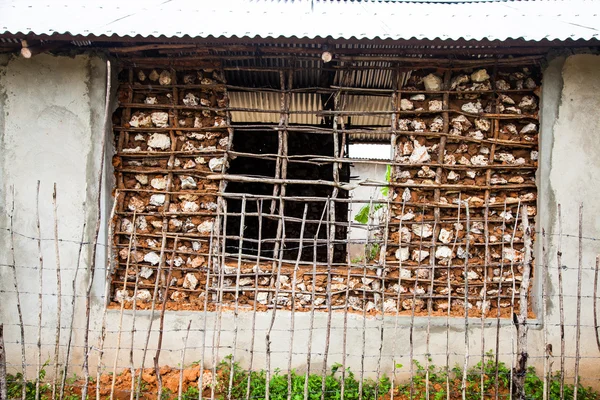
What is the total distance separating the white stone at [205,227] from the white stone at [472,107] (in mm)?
2654

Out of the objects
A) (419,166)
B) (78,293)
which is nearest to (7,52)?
(78,293)

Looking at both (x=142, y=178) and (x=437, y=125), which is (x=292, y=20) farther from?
(x=142, y=178)

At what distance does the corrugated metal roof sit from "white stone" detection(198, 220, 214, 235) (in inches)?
68.3

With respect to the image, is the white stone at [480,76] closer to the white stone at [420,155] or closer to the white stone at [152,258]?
the white stone at [420,155]

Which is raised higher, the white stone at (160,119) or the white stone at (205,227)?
the white stone at (160,119)

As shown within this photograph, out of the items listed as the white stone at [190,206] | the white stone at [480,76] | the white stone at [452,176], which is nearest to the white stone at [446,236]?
the white stone at [452,176]

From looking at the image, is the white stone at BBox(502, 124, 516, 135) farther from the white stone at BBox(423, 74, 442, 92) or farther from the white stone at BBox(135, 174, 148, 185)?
the white stone at BBox(135, 174, 148, 185)

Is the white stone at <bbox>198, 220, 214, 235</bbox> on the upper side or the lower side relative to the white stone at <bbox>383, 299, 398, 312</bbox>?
upper

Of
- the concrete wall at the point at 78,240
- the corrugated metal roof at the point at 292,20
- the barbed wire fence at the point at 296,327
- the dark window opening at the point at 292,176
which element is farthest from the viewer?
the dark window opening at the point at 292,176

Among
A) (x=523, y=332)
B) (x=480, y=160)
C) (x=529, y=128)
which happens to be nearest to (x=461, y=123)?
(x=480, y=160)

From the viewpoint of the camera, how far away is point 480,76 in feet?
15.7

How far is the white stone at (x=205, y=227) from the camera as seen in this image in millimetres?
4891

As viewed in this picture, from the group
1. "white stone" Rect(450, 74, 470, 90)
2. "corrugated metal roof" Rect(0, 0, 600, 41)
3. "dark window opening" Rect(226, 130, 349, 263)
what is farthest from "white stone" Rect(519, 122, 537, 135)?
"dark window opening" Rect(226, 130, 349, 263)

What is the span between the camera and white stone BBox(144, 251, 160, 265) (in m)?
4.88
